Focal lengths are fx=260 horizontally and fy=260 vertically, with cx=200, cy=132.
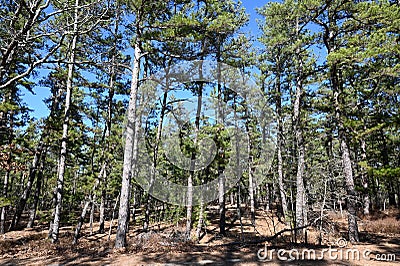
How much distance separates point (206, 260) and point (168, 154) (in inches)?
574

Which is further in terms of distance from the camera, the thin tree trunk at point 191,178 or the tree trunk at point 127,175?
the thin tree trunk at point 191,178

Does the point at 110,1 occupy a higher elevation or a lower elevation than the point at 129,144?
higher

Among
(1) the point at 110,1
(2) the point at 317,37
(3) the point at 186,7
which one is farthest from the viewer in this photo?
(3) the point at 186,7

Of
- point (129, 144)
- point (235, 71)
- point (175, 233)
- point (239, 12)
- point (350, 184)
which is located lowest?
point (175, 233)

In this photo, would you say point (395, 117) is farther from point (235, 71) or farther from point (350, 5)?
point (235, 71)

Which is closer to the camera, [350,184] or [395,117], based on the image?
[395,117]

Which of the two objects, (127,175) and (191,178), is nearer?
(127,175)

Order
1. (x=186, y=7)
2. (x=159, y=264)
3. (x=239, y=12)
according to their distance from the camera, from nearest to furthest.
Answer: (x=159, y=264)
(x=186, y=7)
(x=239, y=12)

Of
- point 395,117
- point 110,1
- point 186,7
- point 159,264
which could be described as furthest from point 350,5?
point 159,264

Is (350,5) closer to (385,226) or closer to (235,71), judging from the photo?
(235,71)

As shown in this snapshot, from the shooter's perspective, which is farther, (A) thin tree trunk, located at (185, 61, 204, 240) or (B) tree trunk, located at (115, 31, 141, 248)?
(A) thin tree trunk, located at (185, 61, 204, 240)

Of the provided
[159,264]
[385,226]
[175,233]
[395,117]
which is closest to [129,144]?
[159,264]

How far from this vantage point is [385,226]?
45.4 feet

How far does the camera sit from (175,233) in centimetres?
1348
